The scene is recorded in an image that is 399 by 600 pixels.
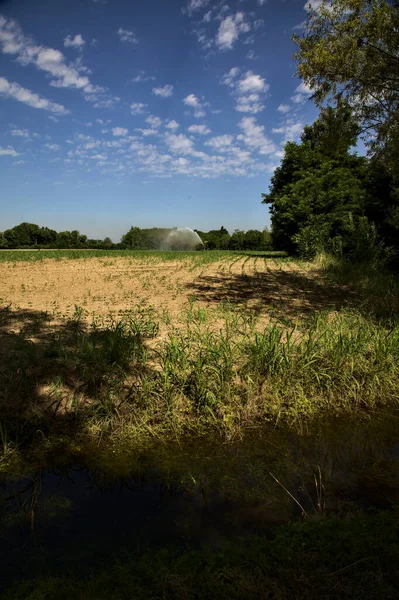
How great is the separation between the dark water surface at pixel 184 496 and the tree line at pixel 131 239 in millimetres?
72854

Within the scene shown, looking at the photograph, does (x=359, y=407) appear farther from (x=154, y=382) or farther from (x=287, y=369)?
(x=154, y=382)

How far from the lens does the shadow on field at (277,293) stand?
7.50 metres

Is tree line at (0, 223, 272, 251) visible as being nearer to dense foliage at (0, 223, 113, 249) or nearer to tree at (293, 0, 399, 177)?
dense foliage at (0, 223, 113, 249)

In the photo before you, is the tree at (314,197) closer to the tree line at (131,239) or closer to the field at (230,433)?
the field at (230,433)

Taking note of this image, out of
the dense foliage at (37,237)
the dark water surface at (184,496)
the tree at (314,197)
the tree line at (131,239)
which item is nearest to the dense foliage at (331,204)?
the tree at (314,197)

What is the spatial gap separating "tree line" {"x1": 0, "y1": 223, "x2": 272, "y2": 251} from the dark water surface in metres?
72.9

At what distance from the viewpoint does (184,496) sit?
258cm

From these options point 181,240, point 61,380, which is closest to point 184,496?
point 61,380

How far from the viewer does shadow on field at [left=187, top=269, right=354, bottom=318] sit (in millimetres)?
7503

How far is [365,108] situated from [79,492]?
1054cm

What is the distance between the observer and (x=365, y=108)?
904 cm

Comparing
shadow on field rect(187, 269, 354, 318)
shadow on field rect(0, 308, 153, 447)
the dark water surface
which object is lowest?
the dark water surface

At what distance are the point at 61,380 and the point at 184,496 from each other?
2.01 metres

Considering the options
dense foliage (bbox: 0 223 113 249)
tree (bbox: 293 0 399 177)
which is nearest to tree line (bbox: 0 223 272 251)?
dense foliage (bbox: 0 223 113 249)
